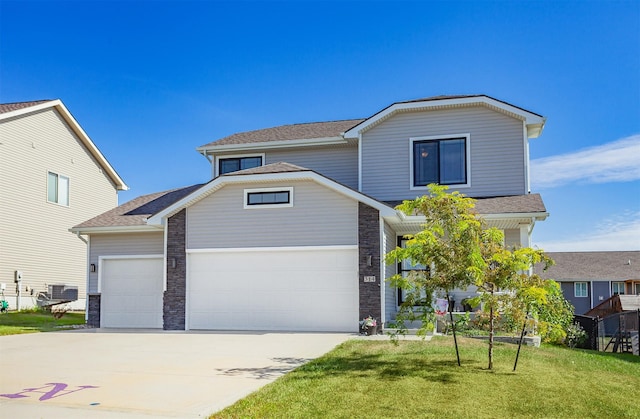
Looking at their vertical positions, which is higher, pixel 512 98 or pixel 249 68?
pixel 249 68

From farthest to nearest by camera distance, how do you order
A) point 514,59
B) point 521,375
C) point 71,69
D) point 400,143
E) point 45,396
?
point 71,69
point 400,143
point 514,59
point 521,375
point 45,396

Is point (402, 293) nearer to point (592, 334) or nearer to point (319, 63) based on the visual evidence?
point (592, 334)

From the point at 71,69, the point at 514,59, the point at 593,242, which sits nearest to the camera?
the point at 514,59

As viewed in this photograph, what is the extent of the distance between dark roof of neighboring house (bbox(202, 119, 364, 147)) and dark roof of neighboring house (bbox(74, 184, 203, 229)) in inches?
92.3

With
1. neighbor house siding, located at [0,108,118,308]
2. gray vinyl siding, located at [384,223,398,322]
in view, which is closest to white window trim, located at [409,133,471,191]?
gray vinyl siding, located at [384,223,398,322]

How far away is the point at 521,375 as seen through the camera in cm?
895

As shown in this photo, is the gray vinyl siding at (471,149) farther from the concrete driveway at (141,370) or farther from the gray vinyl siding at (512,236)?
the concrete driveway at (141,370)

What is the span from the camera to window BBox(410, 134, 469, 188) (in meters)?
17.5

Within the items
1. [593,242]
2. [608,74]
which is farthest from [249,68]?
[593,242]

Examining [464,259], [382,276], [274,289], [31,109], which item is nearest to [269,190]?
[274,289]

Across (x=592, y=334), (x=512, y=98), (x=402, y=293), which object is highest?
(x=512, y=98)

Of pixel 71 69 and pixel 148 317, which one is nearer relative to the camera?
pixel 148 317

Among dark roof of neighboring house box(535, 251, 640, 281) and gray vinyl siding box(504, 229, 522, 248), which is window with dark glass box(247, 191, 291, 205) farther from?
dark roof of neighboring house box(535, 251, 640, 281)

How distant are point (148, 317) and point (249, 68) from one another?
28.7 feet
